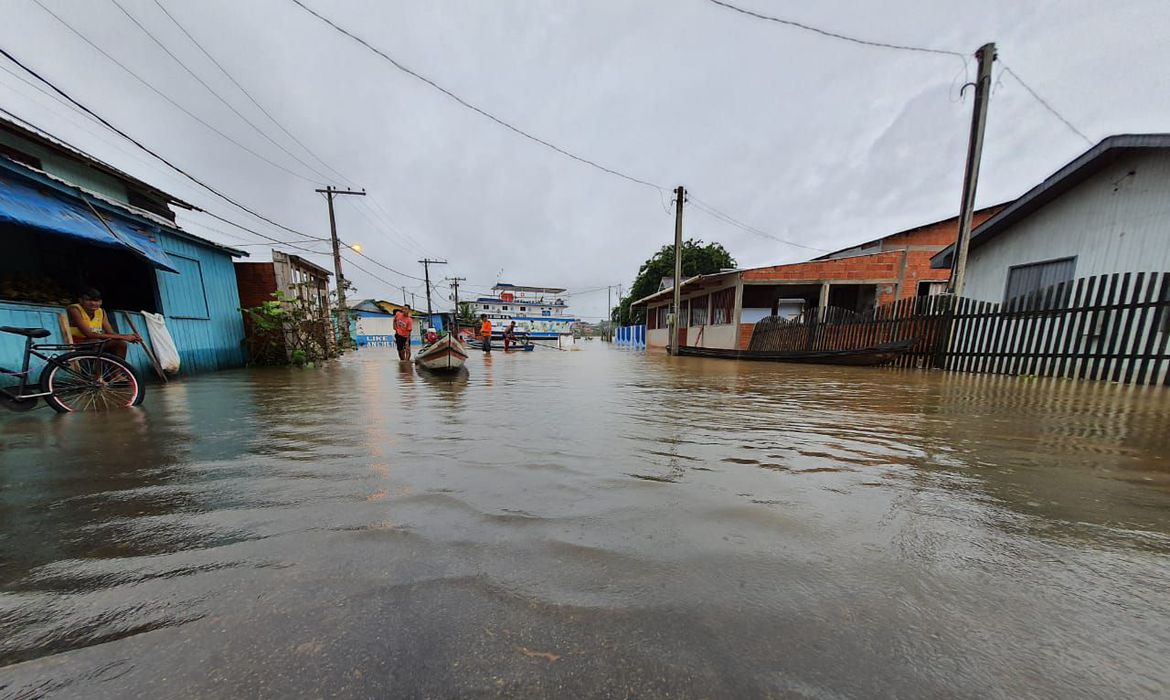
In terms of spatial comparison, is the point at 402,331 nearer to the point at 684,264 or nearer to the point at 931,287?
the point at 931,287

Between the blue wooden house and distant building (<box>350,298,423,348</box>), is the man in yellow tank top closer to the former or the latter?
the blue wooden house

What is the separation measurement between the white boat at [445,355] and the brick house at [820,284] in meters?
9.95

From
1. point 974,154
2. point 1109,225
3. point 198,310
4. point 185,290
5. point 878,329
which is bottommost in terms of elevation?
point 878,329

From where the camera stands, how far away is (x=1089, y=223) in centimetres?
741

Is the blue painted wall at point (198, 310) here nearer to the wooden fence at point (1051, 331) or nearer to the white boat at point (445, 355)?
the white boat at point (445, 355)

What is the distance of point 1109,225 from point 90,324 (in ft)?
54.0

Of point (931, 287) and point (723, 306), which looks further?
point (723, 306)

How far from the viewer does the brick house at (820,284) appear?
1356 centimetres

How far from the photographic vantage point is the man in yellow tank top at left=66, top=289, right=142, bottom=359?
5.08 m

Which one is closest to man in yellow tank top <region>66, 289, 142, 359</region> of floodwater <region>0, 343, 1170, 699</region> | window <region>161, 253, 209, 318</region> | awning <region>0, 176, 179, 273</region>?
awning <region>0, 176, 179, 273</region>

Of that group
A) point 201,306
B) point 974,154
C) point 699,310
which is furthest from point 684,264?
point 201,306

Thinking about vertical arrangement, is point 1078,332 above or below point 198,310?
below

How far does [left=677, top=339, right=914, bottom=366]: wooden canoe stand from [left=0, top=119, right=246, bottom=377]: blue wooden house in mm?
14387

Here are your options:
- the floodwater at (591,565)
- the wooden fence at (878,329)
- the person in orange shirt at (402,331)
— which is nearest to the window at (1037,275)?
the wooden fence at (878,329)
